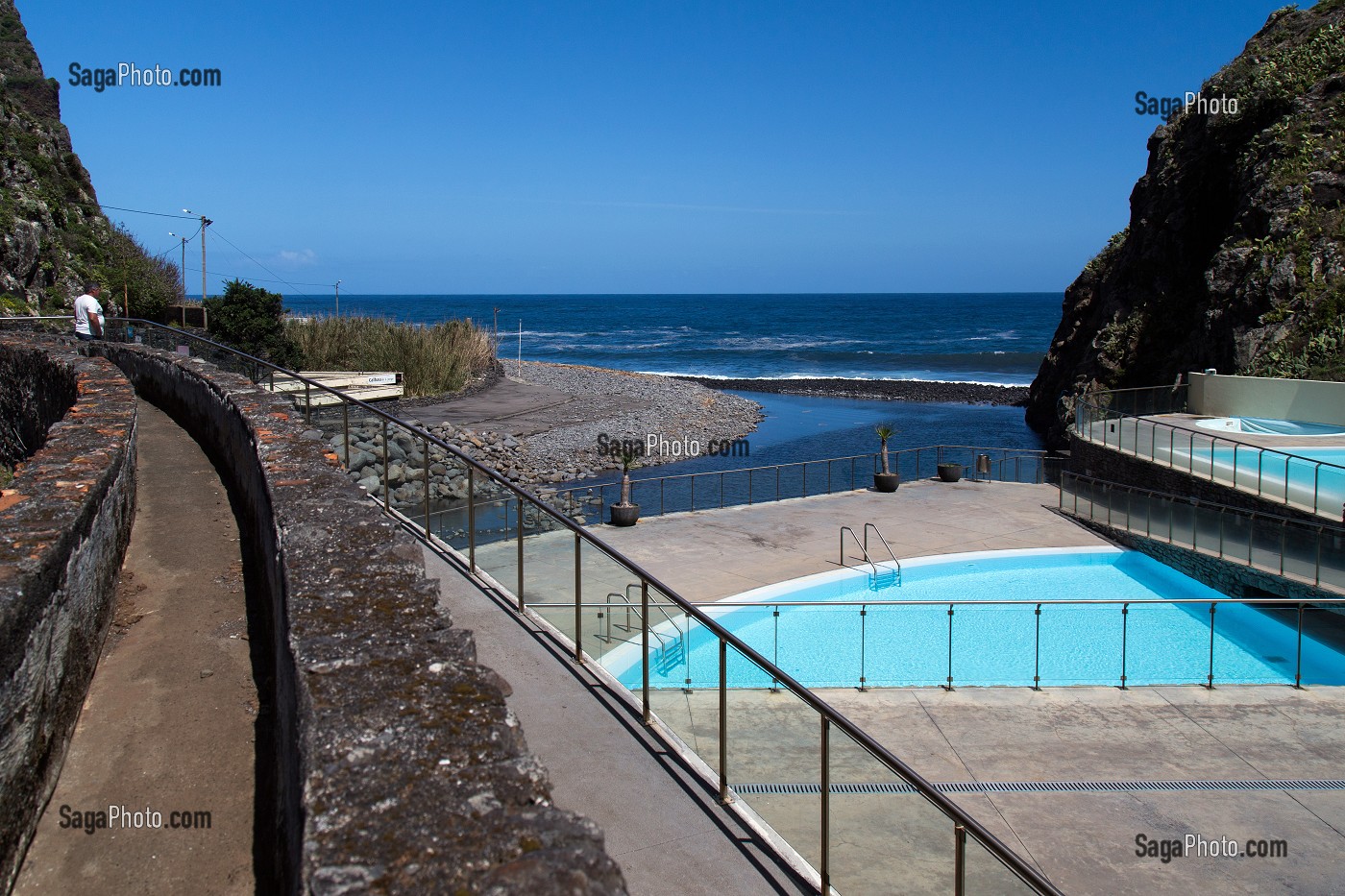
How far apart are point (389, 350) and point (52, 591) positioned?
33909 millimetres

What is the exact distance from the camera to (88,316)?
1375 centimetres

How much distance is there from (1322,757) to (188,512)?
10.1 metres

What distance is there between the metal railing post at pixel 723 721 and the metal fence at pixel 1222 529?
41.6ft

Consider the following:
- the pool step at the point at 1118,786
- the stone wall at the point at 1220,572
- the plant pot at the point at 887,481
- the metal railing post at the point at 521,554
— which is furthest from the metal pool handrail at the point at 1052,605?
the plant pot at the point at 887,481

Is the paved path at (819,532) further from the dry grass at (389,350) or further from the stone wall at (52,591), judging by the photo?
the dry grass at (389,350)

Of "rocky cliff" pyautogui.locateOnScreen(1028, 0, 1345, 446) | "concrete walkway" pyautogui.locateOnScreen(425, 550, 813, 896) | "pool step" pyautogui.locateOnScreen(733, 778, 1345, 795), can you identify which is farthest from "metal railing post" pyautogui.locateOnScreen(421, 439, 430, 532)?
"rocky cliff" pyautogui.locateOnScreen(1028, 0, 1345, 446)

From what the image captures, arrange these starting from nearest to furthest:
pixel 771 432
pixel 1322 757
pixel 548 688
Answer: pixel 548 688
pixel 1322 757
pixel 771 432

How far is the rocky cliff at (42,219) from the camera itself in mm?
25763

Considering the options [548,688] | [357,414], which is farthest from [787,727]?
[357,414]

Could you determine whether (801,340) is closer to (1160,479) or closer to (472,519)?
(1160,479)

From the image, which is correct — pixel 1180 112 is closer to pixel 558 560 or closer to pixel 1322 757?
pixel 1322 757

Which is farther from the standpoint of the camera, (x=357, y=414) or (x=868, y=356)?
(x=868, y=356)

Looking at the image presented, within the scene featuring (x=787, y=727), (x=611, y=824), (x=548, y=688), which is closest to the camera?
(x=611, y=824)

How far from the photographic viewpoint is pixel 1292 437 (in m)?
19.7
